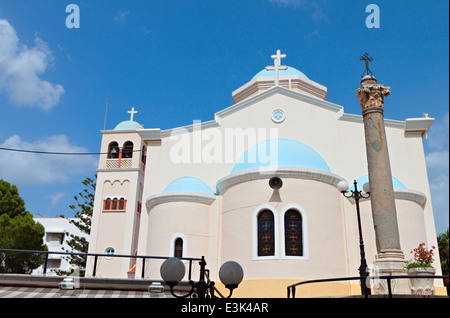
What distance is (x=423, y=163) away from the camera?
16953 mm

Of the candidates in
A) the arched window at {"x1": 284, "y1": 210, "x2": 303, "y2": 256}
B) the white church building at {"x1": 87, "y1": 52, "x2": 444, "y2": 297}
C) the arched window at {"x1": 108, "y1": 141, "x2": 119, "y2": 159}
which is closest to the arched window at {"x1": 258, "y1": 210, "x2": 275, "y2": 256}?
the white church building at {"x1": 87, "y1": 52, "x2": 444, "y2": 297}

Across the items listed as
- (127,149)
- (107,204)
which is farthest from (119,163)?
(107,204)

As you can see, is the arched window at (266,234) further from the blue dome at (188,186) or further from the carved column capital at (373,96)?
the carved column capital at (373,96)

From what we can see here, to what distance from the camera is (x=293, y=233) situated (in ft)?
46.5

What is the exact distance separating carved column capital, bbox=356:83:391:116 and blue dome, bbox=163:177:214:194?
7.36 meters

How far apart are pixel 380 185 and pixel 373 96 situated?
283 centimetres

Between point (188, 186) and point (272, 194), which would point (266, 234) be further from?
point (188, 186)

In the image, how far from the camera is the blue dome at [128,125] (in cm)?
2566

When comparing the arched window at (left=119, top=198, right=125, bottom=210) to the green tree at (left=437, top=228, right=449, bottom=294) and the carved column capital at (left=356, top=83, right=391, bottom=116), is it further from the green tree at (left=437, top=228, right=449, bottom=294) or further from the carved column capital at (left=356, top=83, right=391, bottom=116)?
the green tree at (left=437, top=228, right=449, bottom=294)

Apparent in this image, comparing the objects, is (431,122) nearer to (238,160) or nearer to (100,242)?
(238,160)

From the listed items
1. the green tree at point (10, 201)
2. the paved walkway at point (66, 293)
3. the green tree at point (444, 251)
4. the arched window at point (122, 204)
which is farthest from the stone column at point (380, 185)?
the green tree at point (10, 201)

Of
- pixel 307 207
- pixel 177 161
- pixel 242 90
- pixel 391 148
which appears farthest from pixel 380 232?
pixel 242 90

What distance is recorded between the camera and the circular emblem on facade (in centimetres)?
1805
